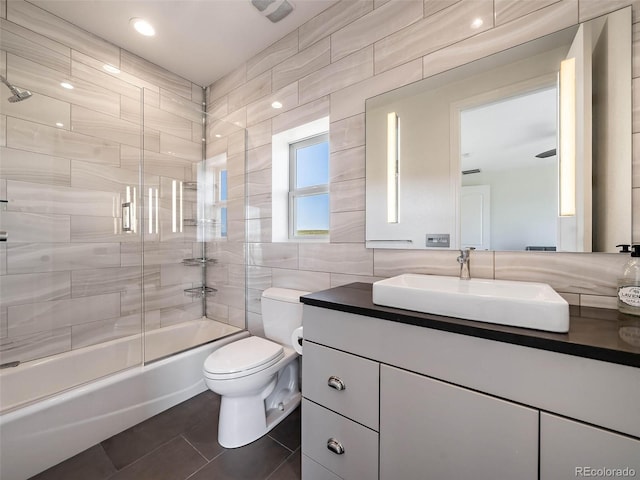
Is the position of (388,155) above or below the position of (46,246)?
above

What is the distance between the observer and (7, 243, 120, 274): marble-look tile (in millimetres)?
1657

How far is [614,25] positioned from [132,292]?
3.09 meters

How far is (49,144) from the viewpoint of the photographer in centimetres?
176

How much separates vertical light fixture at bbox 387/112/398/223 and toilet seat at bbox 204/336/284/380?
1048 millimetres

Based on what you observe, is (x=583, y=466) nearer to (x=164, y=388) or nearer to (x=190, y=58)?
(x=164, y=388)

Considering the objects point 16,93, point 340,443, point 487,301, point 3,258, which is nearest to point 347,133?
point 487,301

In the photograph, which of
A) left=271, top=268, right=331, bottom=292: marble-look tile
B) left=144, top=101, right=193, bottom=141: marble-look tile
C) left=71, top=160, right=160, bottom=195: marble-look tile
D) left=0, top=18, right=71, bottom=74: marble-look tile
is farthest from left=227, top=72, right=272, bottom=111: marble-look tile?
left=271, top=268, right=331, bottom=292: marble-look tile

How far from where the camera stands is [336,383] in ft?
3.52

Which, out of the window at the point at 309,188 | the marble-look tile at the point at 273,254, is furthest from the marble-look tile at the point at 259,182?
the marble-look tile at the point at 273,254

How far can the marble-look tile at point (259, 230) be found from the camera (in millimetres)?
2127

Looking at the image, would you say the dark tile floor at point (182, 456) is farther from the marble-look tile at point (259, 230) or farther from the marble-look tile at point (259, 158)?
the marble-look tile at point (259, 158)

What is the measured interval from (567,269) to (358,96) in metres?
1.35

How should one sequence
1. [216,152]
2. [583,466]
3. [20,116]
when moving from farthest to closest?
[216,152] < [20,116] < [583,466]

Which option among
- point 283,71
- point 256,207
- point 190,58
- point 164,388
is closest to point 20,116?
point 190,58
